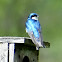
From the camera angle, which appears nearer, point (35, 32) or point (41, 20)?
point (35, 32)

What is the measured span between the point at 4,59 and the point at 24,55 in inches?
15.2

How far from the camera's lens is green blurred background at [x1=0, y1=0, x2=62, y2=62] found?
33.1 ft

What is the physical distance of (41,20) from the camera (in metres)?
10.7

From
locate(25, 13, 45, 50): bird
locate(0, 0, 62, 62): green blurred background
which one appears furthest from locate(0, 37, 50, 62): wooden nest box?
locate(0, 0, 62, 62): green blurred background

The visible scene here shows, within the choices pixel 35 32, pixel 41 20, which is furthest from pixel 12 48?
pixel 41 20

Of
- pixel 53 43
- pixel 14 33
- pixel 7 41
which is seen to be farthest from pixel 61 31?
pixel 7 41

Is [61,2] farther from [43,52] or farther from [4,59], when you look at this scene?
[4,59]

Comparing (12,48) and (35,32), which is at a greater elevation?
(35,32)

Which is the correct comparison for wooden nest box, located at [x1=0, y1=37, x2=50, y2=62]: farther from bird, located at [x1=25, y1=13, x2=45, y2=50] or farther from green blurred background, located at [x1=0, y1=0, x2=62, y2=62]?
green blurred background, located at [x1=0, y1=0, x2=62, y2=62]

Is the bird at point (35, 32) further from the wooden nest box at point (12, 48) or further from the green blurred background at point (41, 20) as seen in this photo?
the green blurred background at point (41, 20)

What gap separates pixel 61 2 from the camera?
11.1 meters

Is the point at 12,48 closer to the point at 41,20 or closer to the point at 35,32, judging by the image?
the point at 35,32

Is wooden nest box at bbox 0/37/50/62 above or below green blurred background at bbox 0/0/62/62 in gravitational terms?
below

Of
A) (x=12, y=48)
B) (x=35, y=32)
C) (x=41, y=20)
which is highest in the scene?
(x=41, y=20)
